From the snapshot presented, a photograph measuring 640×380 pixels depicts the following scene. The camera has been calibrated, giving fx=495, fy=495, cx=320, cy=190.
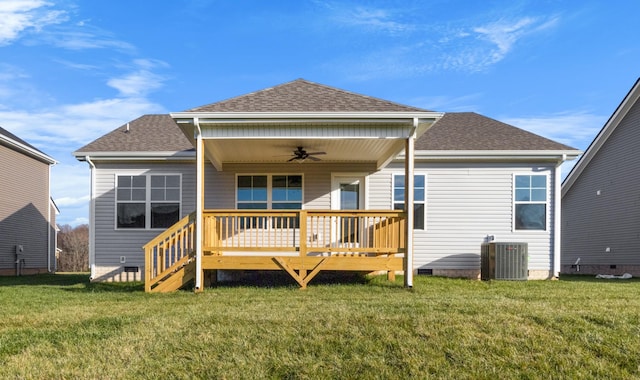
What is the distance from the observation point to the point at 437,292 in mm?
8500

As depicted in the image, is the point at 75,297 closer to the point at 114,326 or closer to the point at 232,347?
the point at 114,326

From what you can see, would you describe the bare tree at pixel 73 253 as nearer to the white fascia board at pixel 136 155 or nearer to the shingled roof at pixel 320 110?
the shingled roof at pixel 320 110

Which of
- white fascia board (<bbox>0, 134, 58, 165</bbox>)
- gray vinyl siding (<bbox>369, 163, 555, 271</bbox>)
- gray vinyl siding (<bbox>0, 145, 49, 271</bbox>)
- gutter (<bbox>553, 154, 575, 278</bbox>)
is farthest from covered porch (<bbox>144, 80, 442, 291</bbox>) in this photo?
gray vinyl siding (<bbox>0, 145, 49, 271</bbox>)

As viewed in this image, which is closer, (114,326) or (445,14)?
(114,326)

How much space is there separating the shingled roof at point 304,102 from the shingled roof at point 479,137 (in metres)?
2.97

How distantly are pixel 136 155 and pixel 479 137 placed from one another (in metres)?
8.37

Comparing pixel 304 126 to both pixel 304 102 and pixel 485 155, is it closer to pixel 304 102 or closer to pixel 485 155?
pixel 304 102

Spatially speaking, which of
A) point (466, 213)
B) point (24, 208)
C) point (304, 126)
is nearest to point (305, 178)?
point (304, 126)

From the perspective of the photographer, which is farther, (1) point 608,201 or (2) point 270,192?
(1) point 608,201

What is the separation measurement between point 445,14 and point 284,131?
14.1ft

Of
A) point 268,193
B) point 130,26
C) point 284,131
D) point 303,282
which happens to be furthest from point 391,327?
point 130,26

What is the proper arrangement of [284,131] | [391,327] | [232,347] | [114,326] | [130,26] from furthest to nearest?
[130,26] → [284,131] → [114,326] → [391,327] → [232,347]

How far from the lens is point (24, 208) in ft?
60.5

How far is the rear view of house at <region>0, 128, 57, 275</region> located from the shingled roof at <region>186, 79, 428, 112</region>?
1109 centimetres
